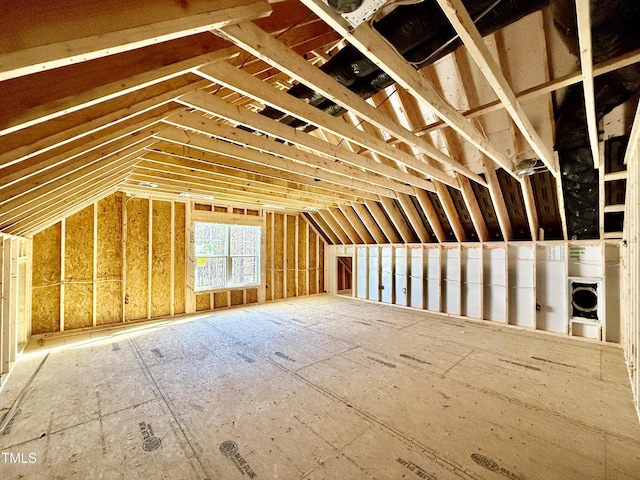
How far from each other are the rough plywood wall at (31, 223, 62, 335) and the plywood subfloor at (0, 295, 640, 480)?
0.55 m

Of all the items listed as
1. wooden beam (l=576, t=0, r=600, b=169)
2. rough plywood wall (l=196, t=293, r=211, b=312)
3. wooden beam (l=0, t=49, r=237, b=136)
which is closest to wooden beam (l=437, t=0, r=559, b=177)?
wooden beam (l=576, t=0, r=600, b=169)

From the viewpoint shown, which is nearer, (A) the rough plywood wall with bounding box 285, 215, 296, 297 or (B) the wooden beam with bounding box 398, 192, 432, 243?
(B) the wooden beam with bounding box 398, 192, 432, 243

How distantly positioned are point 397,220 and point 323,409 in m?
4.56

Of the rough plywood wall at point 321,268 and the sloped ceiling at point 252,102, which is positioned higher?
the sloped ceiling at point 252,102

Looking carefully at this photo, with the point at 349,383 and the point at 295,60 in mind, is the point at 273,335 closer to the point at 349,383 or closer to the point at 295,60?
the point at 349,383

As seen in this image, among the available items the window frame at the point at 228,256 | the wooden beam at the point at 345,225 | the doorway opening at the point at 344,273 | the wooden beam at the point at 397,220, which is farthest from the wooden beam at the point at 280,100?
the doorway opening at the point at 344,273

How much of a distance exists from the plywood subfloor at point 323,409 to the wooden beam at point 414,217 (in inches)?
95.6

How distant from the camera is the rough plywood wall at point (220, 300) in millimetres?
6441

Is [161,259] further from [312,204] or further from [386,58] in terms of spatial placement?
[386,58]

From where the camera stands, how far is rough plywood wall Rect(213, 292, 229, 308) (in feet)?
21.1

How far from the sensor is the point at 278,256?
7.62 meters

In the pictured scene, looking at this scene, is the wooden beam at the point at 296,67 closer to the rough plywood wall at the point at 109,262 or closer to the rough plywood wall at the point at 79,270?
the rough plywood wall at the point at 109,262

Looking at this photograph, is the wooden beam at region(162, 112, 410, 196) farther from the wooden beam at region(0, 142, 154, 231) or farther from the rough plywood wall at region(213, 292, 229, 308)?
the rough plywood wall at region(213, 292, 229, 308)

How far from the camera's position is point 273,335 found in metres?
4.47
